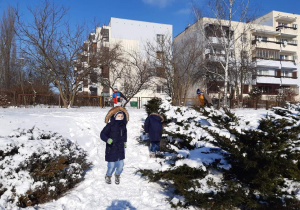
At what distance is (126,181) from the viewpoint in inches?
173

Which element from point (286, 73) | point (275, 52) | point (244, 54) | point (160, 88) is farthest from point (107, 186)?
point (286, 73)

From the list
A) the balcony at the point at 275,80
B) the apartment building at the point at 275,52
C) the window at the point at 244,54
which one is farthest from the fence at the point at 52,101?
the balcony at the point at 275,80

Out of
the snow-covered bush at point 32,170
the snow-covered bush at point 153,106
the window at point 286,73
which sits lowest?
the snow-covered bush at point 32,170

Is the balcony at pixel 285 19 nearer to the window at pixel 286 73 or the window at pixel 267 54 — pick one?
the window at pixel 267 54

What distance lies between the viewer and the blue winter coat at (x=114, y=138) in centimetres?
429

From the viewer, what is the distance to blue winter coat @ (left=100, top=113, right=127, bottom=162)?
4289 mm

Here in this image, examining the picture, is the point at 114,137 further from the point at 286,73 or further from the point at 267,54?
the point at 286,73

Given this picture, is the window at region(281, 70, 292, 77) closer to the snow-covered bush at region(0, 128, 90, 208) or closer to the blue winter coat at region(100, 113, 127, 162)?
the blue winter coat at region(100, 113, 127, 162)

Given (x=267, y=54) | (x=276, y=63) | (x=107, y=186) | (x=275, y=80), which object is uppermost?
(x=267, y=54)

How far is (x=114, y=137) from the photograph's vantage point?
4.38 m

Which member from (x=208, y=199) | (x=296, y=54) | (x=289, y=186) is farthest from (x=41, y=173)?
(x=296, y=54)

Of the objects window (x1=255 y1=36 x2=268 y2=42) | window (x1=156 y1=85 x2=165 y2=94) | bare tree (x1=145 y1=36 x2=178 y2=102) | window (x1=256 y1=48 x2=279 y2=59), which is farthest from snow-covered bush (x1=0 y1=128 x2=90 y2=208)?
window (x1=255 y1=36 x2=268 y2=42)

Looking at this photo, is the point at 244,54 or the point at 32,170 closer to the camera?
the point at 32,170

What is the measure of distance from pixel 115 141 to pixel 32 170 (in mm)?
1572
